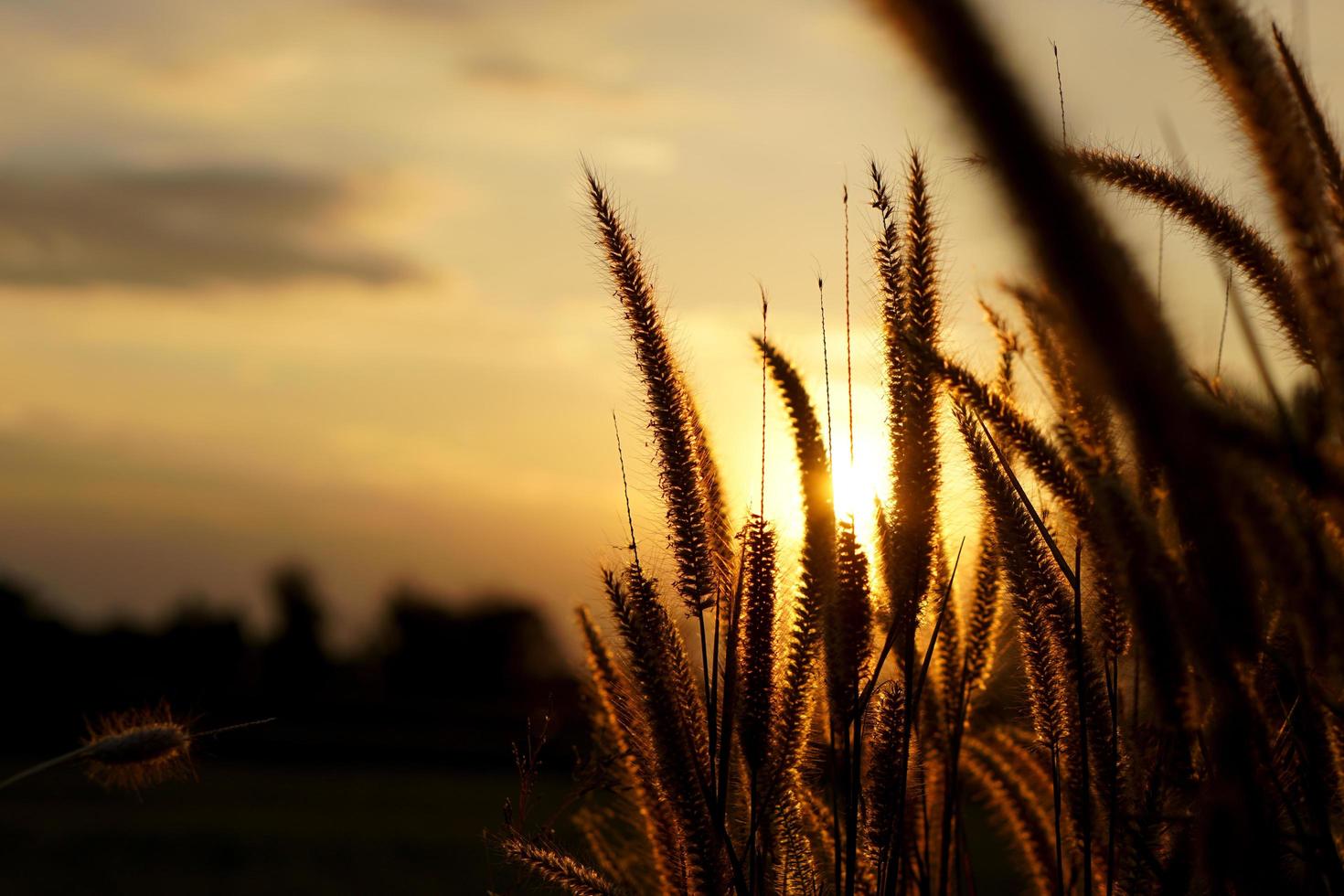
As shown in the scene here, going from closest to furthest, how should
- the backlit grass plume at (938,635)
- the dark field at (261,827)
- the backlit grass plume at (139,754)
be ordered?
the backlit grass plume at (938,635) < the backlit grass plume at (139,754) < the dark field at (261,827)

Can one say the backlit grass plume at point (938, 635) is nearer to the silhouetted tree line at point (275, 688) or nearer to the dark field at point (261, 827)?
the dark field at point (261, 827)

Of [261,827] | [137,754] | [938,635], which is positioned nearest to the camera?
[137,754]

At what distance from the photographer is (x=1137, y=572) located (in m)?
1.00

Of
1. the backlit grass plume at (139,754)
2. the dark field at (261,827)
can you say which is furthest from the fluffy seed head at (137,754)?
the dark field at (261,827)

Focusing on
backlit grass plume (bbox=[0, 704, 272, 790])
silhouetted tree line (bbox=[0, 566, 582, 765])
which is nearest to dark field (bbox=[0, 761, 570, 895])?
silhouetted tree line (bbox=[0, 566, 582, 765])

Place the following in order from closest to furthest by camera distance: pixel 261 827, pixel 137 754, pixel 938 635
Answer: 1. pixel 137 754
2. pixel 938 635
3. pixel 261 827

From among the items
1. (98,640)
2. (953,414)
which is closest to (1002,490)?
(953,414)

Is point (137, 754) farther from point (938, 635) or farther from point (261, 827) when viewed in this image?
Result: point (261, 827)

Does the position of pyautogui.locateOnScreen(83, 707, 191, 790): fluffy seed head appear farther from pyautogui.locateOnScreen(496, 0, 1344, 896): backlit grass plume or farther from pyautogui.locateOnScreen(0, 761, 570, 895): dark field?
pyautogui.locateOnScreen(0, 761, 570, 895): dark field

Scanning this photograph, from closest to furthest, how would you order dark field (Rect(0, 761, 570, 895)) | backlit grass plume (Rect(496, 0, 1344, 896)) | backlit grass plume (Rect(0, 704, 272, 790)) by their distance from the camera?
backlit grass plume (Rect(496, 0, 1344, 896)), backlit grass plume (Rect(0, 704, 272, 790)), dark field (Rect(0, 761, 570, 895))

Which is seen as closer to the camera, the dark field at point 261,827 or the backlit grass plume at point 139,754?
the backlit grass plume at point 139,754

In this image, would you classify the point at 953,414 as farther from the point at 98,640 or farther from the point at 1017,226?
the point at 98,640

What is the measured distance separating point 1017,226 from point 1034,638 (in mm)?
1271

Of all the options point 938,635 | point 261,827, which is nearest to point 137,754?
point 938,635
